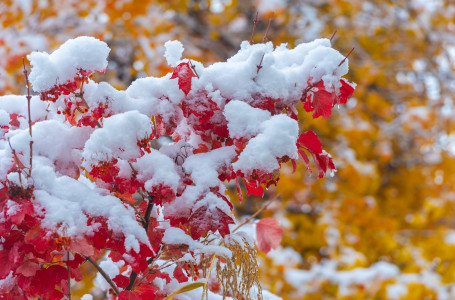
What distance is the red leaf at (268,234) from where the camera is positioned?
3.64ft

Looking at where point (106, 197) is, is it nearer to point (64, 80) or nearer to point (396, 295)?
point (64, 80)

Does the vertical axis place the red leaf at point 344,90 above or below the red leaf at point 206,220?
above

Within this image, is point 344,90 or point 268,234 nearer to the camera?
point 344,90

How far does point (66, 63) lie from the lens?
0.81 meters

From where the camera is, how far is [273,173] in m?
0.81

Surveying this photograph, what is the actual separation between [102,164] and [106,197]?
8cm

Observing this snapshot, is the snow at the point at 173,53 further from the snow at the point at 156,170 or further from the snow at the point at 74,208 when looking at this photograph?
the snow at the point at 74,208

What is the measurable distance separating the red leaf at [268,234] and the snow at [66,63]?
0.56 metres

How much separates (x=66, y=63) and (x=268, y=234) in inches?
24.6

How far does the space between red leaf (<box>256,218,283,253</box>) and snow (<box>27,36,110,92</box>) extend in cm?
56

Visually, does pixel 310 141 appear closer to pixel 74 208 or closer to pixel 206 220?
pixel 206 220

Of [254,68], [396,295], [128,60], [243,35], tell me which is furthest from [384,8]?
[254,68]

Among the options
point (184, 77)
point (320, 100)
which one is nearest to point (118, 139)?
point (184, 77)

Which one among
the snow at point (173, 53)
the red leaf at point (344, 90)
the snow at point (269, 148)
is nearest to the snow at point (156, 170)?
the snow at point (269, 148)
